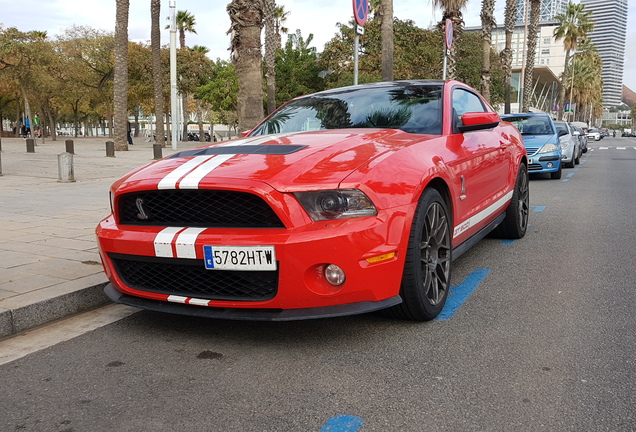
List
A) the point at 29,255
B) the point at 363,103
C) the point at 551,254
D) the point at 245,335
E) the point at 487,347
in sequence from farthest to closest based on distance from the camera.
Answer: the point at 551,254 → the point at 29,255 → the point at 363,103 → the point at 245,335 → the point at 487,347

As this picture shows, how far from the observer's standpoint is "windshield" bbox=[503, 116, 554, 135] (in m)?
13.2

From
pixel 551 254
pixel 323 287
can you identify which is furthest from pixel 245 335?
pixel 551 254

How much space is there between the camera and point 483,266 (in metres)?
5.09

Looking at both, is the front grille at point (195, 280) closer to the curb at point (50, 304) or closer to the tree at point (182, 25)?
the curb at point (50, 304)

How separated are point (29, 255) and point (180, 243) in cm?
270

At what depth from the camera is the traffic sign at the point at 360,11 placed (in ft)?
27.1

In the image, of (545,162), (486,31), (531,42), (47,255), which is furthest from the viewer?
(531,42)

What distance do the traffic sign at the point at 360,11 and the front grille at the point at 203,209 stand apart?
5794 millimetres

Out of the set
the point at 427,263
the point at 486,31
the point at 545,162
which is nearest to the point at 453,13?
the point at 486,31

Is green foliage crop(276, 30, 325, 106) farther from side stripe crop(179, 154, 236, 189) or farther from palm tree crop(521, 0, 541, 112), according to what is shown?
side stripe crop(179, 154, 236, 189)

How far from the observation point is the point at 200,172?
10.6 ft

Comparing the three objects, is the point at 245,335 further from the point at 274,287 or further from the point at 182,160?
the point at 182,160

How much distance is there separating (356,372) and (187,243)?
3.58 ft

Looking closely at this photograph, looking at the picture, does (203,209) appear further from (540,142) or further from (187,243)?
(540,142)
